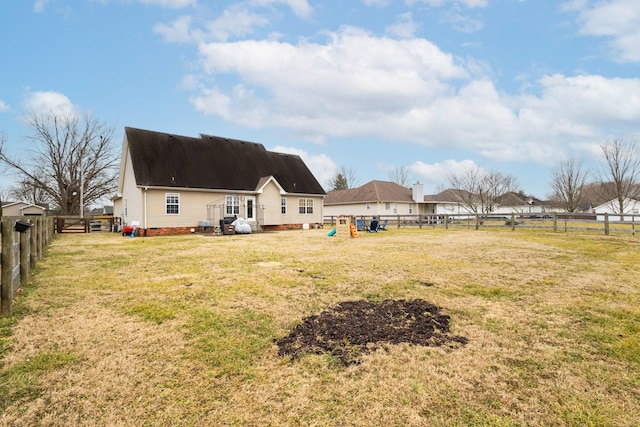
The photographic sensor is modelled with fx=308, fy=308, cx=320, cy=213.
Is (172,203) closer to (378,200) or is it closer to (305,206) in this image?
(305,206)

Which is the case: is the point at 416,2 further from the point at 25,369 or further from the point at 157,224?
the point at 157,224

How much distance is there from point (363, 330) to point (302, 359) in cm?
110

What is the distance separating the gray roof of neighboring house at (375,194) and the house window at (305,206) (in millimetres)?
13161

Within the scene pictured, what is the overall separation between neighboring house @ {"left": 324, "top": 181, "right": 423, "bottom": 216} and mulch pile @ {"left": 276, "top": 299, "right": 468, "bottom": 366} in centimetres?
3424

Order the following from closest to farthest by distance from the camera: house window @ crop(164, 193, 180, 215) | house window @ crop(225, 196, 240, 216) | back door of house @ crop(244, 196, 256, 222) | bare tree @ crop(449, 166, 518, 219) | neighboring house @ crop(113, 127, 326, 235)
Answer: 1. neighboring house @ crop(113, 127, 326, 235)
2. house window @ crop(164, 193, 180, 215)
3. house window @ crop(225, 196, 240, 216)
4. back door of house @ crop(244, 196, 256, 222)
5. bare tree @ crop(449, 166, 518, 219)

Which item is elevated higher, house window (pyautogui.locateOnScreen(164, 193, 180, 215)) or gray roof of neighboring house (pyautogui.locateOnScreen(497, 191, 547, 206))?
gray roof of neighboring house (pyautogui.locateOnScreen(497, 191, 547, 206))

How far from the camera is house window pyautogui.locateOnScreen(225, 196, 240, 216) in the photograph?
23062 millimetres

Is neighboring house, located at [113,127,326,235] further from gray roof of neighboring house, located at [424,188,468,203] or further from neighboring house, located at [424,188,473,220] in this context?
gray roof of neighboring house, located at [424,188,468,203]

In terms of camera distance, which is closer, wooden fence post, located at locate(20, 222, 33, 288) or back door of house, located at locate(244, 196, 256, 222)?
wooden fence post, located at locate(20, 222, 33, 288)

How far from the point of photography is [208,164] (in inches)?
924

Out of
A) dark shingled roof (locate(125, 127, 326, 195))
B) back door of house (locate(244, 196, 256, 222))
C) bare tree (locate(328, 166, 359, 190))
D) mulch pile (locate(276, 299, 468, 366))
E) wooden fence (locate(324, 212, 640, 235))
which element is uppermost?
bare tree (locate(328, 166, 359, 190))

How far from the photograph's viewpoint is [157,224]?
786 inches

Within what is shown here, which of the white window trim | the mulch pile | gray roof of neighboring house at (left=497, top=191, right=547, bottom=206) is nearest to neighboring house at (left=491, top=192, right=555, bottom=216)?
gray roof of neighboring house at (left=497, top=191, right=547, bottom=206)

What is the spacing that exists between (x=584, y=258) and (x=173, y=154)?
923 inches
